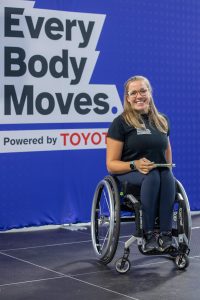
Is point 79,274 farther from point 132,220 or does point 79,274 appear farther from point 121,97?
point 121,97

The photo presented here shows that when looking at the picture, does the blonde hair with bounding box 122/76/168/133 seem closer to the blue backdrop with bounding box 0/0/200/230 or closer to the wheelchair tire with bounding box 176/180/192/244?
the wheelchair tire with bounding box 176/180/192/244

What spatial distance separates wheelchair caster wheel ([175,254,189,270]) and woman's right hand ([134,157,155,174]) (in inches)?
18.9

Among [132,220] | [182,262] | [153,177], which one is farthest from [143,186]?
[182,262]

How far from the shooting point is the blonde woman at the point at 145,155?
11.1ft

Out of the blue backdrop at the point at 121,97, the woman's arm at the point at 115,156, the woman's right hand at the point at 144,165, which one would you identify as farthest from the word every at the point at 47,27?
the woman's right hand at the point at 144,165

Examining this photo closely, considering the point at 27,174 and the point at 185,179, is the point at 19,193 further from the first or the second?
the point at 185,179

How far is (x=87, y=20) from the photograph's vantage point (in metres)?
4.74

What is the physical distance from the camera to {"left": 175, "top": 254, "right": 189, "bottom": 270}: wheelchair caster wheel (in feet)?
11.4

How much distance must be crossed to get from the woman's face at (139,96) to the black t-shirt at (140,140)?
10 centimetres

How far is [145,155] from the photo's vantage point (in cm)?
356

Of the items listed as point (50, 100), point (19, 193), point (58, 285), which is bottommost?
point (58, 285)

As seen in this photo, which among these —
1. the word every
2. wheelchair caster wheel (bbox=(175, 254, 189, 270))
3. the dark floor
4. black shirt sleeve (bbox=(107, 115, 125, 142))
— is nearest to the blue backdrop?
the word every

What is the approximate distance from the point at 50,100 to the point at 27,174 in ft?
1.73

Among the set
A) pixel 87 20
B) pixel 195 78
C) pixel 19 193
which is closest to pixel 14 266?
pixel 19 193
